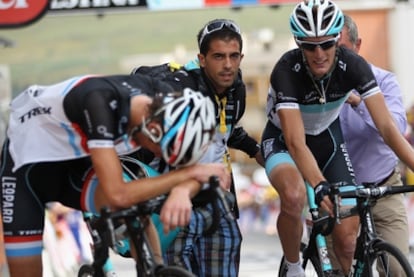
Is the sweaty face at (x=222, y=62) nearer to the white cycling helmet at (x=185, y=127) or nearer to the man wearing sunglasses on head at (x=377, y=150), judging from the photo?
the man wearing sunglasses on head at (x=377, y=150)

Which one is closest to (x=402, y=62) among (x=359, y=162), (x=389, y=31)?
(x=389, y=31)

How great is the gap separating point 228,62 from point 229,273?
52.5 inches

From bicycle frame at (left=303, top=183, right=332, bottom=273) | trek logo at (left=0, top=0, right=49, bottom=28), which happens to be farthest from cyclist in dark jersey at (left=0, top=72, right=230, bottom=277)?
trek logo at (left=0, top=0, right=49, bottom=28)

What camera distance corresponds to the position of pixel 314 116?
7.82 metres

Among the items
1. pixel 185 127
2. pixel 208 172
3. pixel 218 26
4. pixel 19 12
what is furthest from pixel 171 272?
pixel 19 12

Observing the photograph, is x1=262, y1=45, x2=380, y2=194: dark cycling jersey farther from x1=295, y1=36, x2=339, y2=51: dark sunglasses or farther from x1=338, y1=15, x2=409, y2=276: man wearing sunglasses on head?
x1=338, y1=15, x2=409, y2=276: man wearing sunglasses on head

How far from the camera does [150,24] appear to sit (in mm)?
68938

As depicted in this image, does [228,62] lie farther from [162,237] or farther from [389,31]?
[389,31]

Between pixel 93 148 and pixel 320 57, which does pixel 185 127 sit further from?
pixel 320 57

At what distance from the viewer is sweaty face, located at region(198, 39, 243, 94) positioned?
7262 millimetres

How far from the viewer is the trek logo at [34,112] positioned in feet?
20.5

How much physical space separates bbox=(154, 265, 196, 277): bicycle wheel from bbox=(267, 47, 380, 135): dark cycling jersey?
194 centimetres

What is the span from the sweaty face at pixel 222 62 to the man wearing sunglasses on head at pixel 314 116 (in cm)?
37

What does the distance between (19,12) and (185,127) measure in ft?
22.4
